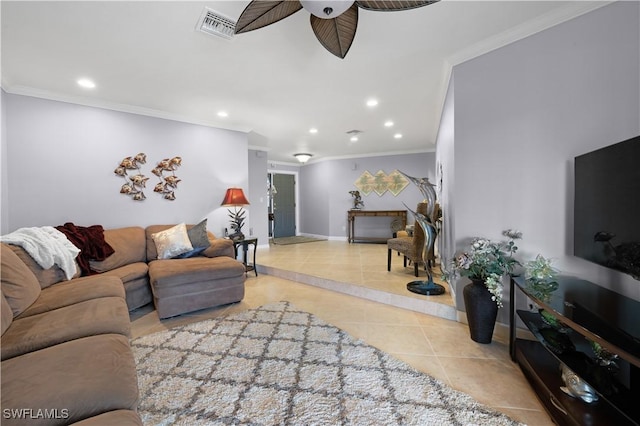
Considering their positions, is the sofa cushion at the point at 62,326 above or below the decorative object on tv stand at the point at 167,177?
below

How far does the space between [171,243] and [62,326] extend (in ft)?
6.24

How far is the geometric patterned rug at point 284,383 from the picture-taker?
1356 mm

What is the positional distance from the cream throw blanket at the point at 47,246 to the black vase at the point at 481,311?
11.4ft

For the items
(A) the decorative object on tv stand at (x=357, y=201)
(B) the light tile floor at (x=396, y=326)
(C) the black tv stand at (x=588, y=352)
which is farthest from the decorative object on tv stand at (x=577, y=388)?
(A) the decorative object on tv stand at (x=357, y=201)

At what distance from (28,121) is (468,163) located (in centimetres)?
466

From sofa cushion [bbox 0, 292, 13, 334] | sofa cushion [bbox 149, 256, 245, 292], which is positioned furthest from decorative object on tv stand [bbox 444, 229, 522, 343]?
sofa cushion [bbox 0, 292, 13, 334]

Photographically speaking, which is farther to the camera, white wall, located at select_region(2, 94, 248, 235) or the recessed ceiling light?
white wall, located at select_region(2, 94, 248, 235)

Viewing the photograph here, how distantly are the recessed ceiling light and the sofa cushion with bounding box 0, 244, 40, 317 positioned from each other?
6.42 feet

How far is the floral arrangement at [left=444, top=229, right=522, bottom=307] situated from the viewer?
1908 mm

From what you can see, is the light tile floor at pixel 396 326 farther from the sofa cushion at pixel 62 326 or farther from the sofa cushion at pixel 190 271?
the sofa cushion at pixel 62 326

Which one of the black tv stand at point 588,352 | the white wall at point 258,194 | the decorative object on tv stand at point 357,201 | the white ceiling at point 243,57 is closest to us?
the black tv stand at point 588,352

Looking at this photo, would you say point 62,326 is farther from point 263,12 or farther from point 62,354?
point 263,12

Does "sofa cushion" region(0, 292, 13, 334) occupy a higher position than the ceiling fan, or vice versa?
the ceiling fan

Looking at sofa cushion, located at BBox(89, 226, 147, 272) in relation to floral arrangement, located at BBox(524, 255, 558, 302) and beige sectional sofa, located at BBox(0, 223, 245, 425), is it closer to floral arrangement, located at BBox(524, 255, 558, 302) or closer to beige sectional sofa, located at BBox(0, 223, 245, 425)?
beige sectional sofa, located at BBox(0, 223, 245, 425)
